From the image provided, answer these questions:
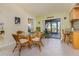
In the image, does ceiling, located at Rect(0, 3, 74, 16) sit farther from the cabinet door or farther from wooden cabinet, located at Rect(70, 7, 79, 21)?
the cabinet door

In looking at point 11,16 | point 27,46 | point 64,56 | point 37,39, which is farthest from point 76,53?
point 11,16

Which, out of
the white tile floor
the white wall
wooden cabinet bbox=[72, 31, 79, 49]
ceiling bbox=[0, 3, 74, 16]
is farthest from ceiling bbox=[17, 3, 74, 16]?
wooden cabinet bbox=[72, 31, 79, 49]

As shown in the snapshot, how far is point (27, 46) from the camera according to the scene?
9.45 feet

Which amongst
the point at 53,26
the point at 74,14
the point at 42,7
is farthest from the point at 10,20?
the point at 74,14

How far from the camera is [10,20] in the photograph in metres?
2.92

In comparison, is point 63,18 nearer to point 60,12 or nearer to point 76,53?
point 60,12

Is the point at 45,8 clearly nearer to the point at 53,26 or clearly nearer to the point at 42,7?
the point at 42,7

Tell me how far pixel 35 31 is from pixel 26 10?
52 cm

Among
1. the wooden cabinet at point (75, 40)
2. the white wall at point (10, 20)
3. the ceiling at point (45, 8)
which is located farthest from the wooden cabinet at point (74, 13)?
the white wall at point (10, 20)

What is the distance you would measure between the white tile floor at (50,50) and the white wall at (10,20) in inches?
8.2

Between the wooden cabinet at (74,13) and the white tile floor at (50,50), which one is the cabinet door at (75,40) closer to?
the white tile floor at (50,50)

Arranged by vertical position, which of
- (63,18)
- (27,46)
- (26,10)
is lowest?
(27,46)

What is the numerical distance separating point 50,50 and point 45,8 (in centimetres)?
96

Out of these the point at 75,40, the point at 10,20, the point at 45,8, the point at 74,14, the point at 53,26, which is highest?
the point at 45,8
